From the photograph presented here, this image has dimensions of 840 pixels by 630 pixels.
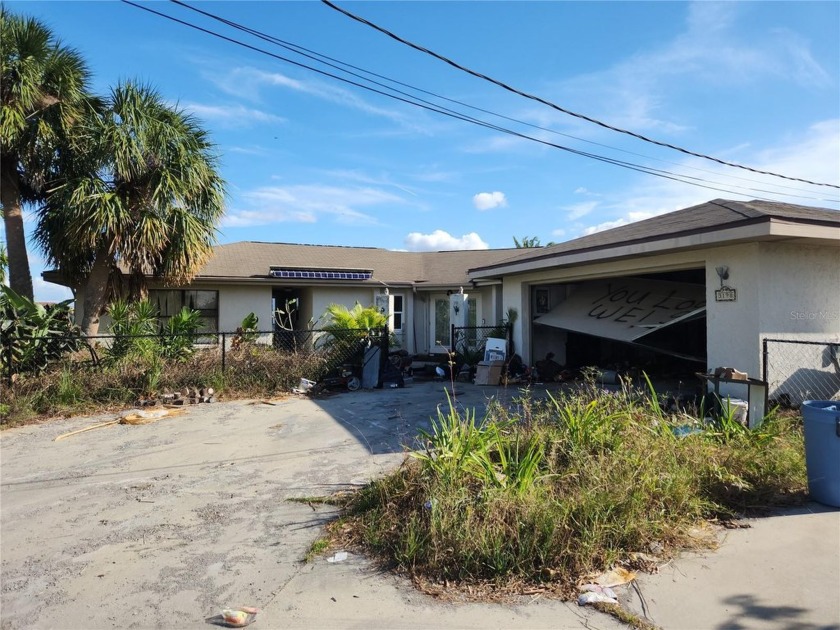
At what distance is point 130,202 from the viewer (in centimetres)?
1159

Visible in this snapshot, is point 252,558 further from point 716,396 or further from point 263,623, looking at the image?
point 716,396

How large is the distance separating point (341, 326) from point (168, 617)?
10.6 metres

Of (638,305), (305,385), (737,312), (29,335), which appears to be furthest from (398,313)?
(737,312)

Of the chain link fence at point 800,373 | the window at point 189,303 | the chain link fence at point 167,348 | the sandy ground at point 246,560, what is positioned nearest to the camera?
the sandy ground at point 246,560

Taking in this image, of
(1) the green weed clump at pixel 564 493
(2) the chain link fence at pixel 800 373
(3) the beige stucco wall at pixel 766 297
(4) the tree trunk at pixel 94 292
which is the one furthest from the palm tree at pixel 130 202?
(2) the chain link fence at pixel 800 373

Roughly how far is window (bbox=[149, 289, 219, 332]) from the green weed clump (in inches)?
472

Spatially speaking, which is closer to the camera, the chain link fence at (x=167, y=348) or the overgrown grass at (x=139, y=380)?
the overgrown grass at (x=139, y=380)

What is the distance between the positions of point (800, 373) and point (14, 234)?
16.1 meters

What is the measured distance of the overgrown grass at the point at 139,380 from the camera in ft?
30.1

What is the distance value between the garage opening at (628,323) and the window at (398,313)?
5543 mm

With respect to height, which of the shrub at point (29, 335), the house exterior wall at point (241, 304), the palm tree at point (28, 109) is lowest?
the shrub at point (29, 335)

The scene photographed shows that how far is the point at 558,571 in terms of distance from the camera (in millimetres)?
3512

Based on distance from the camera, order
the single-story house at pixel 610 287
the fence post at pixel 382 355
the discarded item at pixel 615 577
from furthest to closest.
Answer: the fence post at pixel 382 355 < the single-story house at pixel 610 287 < the discarded item at pixel 615 577

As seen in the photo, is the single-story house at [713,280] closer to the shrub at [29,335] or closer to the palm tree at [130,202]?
the palm tree at [130,202]
